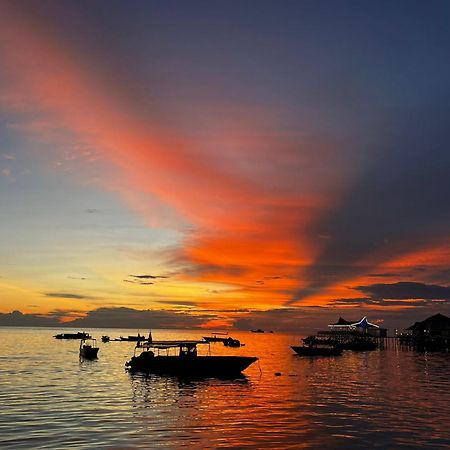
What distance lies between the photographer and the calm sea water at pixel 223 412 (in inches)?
1205

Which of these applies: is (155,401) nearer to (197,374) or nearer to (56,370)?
(197,374)

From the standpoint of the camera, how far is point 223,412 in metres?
40.7

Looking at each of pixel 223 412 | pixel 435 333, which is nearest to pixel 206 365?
pixel 223 412

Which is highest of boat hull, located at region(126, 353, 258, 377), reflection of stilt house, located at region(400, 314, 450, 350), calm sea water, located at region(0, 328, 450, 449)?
reflection of stilt house, located at region(400, 314, 450, 350)

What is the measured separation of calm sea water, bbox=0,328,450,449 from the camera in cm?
3061

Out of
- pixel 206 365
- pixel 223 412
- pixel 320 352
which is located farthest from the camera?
pixel 320 352

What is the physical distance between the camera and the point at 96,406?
142 feet

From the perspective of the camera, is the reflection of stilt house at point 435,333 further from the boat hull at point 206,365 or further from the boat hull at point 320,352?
the boat hull at point 206,365

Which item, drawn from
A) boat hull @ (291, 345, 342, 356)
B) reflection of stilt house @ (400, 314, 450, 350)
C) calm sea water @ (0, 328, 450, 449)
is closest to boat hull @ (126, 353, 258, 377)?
calm sea water @ (0, 328, 450, 449)

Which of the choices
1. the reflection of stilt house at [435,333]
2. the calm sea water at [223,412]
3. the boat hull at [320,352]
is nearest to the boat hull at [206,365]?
the calm sea water at [223,412]

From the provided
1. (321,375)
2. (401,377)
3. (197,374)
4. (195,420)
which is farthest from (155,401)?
(401,377)

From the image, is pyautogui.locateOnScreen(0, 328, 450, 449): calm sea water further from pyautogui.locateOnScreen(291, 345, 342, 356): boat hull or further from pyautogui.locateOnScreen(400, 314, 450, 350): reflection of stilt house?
pyautogui.locateOnScreen(400, 314, 450, 350): reflection of stilt house

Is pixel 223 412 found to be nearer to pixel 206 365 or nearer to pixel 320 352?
pixel 206 365

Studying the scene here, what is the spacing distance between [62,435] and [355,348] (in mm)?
124334
